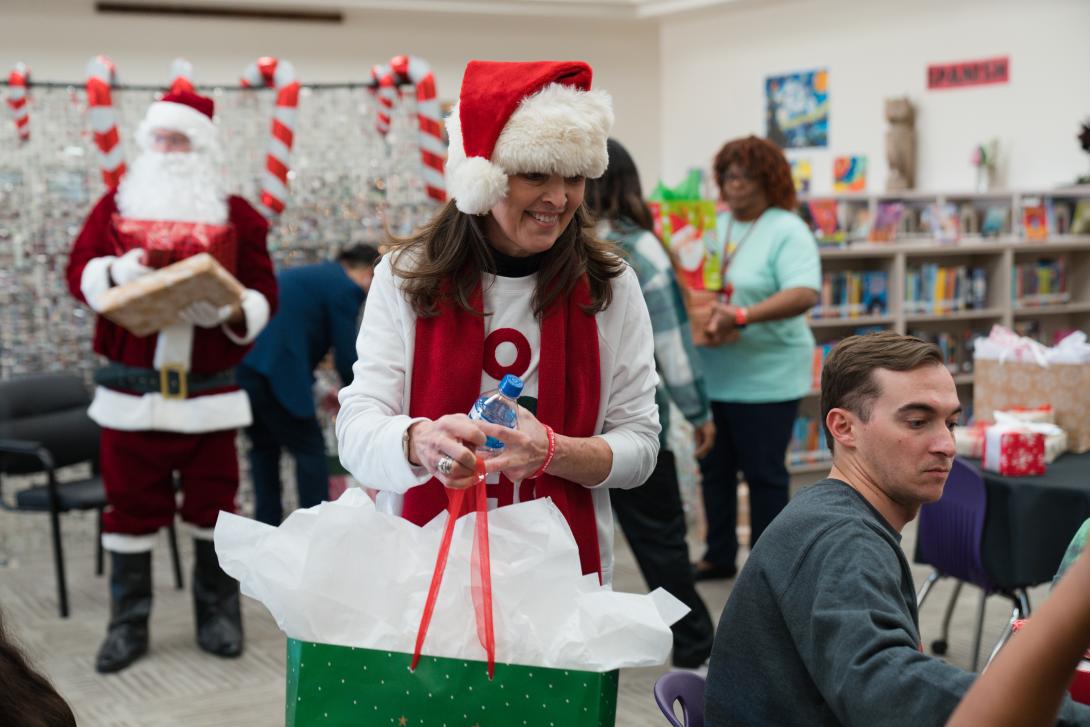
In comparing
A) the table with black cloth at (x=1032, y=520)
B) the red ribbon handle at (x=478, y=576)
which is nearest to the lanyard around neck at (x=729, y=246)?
the table with black cloth at (x=1032, y=520)

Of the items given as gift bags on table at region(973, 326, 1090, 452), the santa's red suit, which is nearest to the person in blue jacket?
the santa's red suit

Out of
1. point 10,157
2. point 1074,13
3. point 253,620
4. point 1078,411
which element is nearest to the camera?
point 1078,411

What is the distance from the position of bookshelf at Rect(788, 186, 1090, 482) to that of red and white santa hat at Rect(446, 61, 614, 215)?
4.43 metres

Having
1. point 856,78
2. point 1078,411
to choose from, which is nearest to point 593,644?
point 1078,411

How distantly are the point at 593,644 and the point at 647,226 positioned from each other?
7.13 ft

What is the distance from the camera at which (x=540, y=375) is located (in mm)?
1854

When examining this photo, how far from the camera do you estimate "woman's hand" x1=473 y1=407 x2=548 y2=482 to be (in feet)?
5.37

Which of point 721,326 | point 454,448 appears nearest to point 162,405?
point 721,326

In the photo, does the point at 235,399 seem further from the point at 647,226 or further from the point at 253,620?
the point at 647,226

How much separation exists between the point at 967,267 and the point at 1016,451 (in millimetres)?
4097

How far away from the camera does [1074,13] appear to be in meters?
8.82

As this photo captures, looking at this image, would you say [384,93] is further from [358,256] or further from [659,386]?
[659,386]

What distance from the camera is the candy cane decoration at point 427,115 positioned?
214 inches

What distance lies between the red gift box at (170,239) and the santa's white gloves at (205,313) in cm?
17
